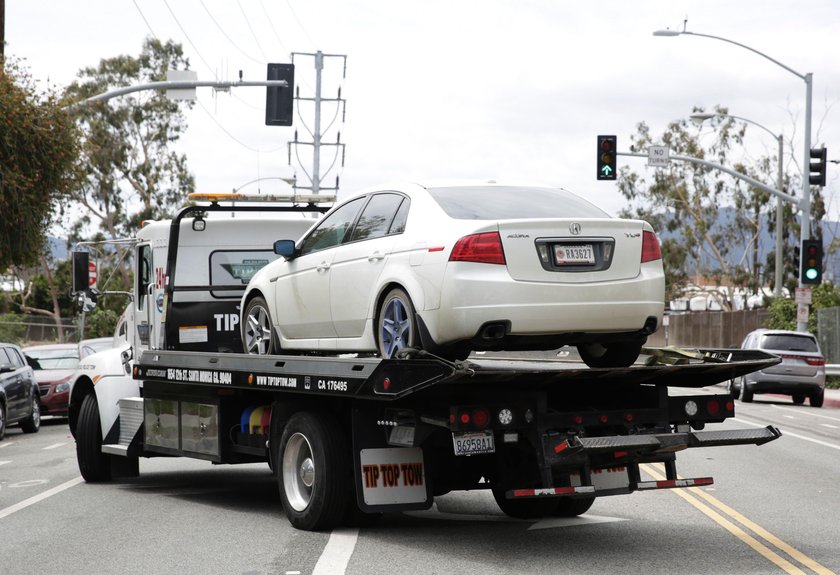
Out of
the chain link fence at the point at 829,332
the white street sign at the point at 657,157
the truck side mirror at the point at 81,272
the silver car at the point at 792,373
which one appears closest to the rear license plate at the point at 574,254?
the truck side mirror at the point at 81,272

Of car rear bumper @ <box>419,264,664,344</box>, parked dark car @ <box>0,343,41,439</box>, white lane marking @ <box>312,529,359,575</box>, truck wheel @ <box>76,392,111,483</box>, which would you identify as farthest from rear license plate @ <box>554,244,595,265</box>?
parked dark car @ <box>0,343,41,439</box>

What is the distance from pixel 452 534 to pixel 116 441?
4674 mm

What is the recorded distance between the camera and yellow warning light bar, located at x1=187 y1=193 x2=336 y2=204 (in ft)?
41.1

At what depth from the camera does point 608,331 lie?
27.7 ft

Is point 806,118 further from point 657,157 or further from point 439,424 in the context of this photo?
point 439,424

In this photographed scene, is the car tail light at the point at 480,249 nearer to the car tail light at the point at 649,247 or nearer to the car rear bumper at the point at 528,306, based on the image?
the car rear bumper at the point at 528,306

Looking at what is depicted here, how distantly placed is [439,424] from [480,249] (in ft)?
3.83

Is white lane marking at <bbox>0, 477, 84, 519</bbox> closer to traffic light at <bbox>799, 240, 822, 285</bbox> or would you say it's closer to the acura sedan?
the acura sedan

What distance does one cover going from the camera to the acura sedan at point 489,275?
8102 mm

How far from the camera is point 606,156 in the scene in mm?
30531

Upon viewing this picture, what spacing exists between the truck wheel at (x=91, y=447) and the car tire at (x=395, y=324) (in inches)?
191

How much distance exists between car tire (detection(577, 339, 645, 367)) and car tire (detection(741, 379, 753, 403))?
63.5 feet

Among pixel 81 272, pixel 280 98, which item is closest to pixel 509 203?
pixel 81 272

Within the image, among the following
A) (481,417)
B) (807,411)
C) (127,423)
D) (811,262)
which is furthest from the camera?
(811,262)
